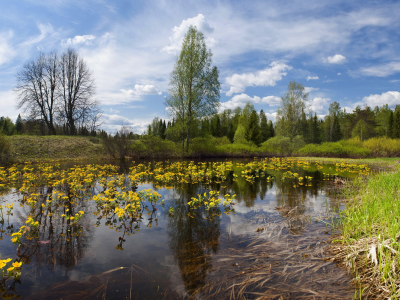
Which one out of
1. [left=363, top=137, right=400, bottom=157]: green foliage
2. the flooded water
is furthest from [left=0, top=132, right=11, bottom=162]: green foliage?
[left=363, top=137, right=400, bottom=157]: green foliage

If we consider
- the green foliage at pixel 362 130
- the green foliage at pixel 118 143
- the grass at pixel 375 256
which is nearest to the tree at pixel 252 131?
the green foliage at pixel 118 143

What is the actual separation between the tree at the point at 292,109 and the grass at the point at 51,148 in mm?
32599

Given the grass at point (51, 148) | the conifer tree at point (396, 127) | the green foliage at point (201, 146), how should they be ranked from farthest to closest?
1. the conifer tree at point (396, 127)
2. the green foliage at point (201, 146)
3. the grass at point (51, 148)

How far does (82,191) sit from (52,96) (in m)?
30.2

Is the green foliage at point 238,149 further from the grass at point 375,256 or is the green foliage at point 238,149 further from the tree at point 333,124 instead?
the tree at point 333,124

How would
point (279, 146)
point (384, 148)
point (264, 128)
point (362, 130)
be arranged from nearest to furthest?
point (384, 148) → point (279, 146) → point (362, 130) → point (264, 128)

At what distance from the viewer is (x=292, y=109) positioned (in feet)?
131

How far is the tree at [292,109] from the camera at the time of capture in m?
39.6

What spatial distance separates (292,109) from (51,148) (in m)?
39.4

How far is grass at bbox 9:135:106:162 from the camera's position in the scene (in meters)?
19.6

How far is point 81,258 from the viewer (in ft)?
10.3

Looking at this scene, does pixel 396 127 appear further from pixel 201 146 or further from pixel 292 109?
pixel 201 146

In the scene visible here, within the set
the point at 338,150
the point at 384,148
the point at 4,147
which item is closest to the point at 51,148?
the point at 4,147

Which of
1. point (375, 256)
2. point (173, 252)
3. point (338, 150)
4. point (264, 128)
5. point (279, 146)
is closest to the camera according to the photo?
point (375, 256)
